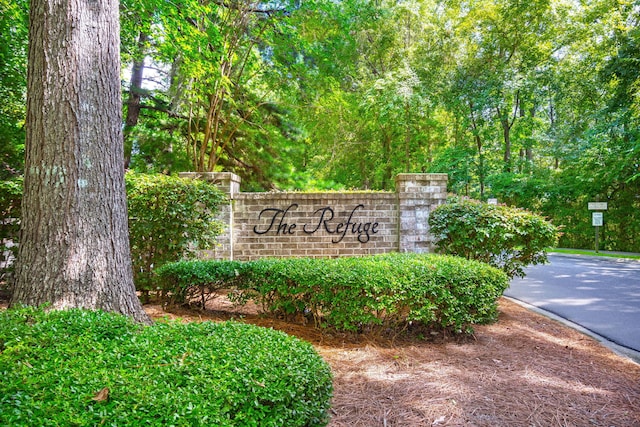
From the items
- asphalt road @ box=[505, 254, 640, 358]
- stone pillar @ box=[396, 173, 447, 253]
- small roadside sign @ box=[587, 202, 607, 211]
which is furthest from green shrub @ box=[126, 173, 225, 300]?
small roadside sign @ box=[587, 202, 607, 211]

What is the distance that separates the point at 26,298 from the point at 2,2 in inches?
275

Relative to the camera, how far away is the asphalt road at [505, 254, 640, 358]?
4934 millimetres

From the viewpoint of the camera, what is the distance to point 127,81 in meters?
12.7

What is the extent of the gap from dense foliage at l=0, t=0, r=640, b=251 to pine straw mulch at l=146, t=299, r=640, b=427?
4810mm

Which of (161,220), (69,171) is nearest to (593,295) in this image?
(161,220)

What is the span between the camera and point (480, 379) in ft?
10.5

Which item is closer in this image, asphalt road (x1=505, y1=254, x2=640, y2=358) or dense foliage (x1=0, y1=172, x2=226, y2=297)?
asphalt road (x1=505, y1=254, x2=640, y2=358)

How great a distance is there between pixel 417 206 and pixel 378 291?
4736mm

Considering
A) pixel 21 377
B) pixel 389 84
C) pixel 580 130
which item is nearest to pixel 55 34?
pixel 21 377

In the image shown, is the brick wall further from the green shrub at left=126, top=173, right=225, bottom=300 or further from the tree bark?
the tree bark

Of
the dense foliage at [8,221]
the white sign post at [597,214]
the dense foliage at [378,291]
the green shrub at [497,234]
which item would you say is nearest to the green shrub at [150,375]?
the dense foliage at [378,291]

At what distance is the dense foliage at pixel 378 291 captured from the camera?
154 inches

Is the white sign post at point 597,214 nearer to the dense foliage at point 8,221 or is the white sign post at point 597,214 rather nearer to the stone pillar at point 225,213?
the stone pillar at point 225,213

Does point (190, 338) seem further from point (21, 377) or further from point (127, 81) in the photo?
point (127, 81)
